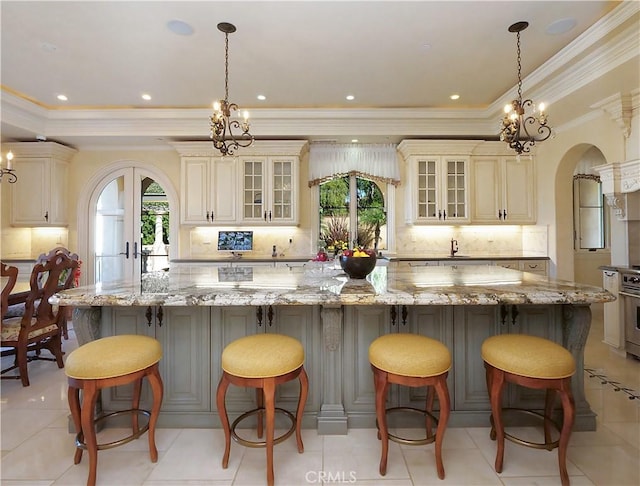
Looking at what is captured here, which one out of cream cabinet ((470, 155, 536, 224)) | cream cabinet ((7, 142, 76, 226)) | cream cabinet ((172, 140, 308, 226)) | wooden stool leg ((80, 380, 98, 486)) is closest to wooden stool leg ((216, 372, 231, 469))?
wooden stool leg ((80, 380, 98, 486))

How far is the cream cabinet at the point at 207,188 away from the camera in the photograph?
500cm

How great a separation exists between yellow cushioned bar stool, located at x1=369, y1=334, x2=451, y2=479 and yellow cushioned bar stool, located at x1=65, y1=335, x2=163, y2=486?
1.21 meters

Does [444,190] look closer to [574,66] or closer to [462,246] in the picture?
[462,246]

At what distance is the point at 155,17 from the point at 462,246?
493 cm

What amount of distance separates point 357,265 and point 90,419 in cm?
168

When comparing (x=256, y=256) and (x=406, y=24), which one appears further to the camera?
(x=256, y=256)

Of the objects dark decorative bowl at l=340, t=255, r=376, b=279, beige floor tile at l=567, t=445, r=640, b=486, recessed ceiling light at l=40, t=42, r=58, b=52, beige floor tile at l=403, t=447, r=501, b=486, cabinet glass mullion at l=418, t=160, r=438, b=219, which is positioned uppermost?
recessed ceiling light at l=40, t=42, r=58, b=52

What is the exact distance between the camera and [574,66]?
3.23 meters

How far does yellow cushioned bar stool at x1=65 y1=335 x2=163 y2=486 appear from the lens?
166 centimetres

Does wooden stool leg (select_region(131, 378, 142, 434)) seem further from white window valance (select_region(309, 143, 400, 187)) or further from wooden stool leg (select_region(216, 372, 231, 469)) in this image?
white window valance (select_region(309, 143, 400, 187))

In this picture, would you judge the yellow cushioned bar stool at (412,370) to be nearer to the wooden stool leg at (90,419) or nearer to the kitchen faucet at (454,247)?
the wooden stool leg at (90,419)

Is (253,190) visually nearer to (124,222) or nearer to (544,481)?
(124,222)

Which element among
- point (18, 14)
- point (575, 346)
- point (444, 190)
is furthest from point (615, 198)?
point (18, 14)

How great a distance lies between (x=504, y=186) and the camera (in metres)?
5.08
